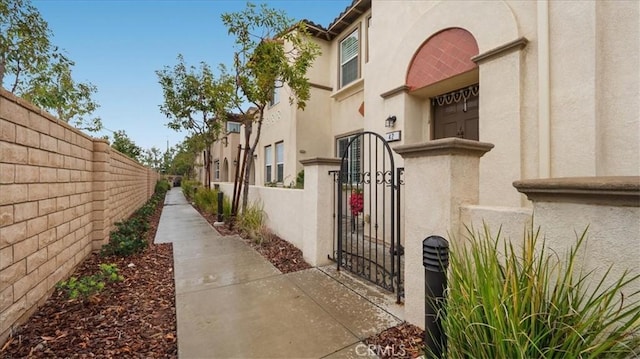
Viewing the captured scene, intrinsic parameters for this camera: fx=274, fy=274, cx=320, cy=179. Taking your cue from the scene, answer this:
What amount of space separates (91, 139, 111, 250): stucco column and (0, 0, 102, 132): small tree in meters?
2.05

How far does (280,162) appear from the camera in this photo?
38.0ft

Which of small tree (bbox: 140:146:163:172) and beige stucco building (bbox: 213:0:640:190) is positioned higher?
small tree (bbox: 140:146:163:172)

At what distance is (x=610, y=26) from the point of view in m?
3.12

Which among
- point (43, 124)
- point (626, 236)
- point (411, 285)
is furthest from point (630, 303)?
point (43, 124)

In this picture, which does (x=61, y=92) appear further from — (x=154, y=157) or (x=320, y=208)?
(x=154, y=157)

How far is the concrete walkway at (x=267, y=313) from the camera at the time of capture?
239 centimetres

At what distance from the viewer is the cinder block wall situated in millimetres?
2363

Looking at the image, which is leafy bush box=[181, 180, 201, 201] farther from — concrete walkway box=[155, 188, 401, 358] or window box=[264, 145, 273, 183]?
concrete walkway box=[155, 188, 401, 358]

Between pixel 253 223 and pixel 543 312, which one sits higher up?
pixel 543 312

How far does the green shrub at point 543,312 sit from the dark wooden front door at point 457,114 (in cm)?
357

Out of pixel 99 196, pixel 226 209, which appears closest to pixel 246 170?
pixel 226 209

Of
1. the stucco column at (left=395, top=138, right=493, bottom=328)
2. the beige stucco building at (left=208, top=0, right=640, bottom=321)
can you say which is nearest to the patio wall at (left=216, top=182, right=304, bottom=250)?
the beige stucco building at (left=208, top=0, right=640, bottom=321)

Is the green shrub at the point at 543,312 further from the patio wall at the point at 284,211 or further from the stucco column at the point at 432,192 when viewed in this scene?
the patio wall at the point at 284,211

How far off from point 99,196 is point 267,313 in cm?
387
